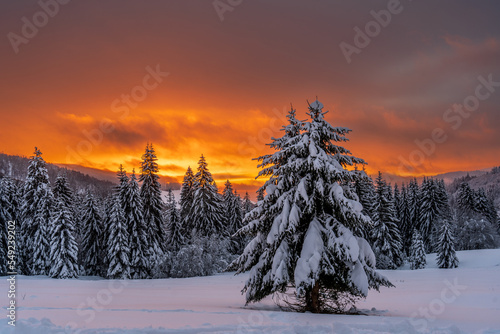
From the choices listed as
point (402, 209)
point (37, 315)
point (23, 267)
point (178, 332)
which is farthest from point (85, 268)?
point (402, 209)

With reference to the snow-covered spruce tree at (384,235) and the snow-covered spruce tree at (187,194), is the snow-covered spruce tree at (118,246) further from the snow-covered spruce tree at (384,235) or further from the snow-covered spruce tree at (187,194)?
the snow-covered spruce tree at (384,235)

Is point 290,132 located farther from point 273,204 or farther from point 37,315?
point 37,315

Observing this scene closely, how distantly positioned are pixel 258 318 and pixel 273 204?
504 centimetres

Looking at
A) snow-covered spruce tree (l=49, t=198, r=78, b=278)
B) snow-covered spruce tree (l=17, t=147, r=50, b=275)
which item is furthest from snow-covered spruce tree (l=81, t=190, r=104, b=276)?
snow-covered spruce tree (l=49, t=198, r=78, b=278)

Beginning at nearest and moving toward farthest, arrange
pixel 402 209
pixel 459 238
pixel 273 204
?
pixel 273 204
pixel 459 238
pixel 402 209

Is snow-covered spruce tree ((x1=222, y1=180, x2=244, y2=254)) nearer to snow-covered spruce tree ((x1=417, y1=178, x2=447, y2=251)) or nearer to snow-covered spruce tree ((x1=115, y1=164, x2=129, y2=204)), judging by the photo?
snow-covered spruce tree ((x1=115, y1=164, x2=129, y2=204))

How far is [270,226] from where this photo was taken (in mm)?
15234

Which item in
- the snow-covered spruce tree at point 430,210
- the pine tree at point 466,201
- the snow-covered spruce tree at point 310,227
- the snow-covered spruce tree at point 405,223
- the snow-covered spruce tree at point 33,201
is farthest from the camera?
the pine tree at point 466,201

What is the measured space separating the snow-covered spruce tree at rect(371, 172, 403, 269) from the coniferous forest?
0.16m

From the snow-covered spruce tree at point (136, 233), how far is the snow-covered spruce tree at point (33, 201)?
9.63 m

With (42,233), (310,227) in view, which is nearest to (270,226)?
(310,227)

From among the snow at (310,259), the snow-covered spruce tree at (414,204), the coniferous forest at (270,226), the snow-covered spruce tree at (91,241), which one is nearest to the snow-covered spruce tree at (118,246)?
the coniferous forest at (270,226)

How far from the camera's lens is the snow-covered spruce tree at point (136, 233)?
4462 centimetres

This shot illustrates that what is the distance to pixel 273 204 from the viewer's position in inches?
593
